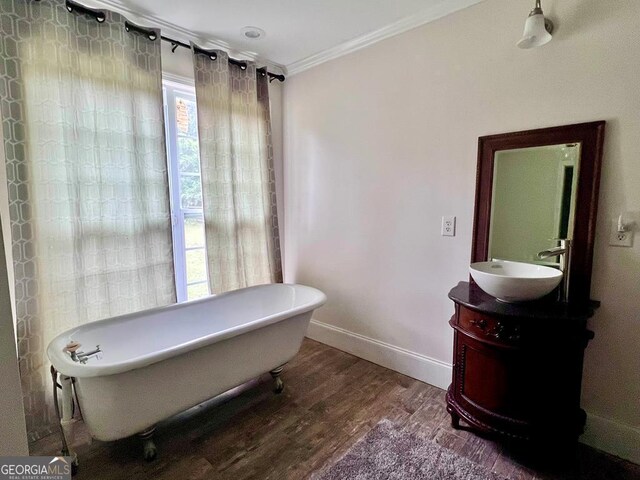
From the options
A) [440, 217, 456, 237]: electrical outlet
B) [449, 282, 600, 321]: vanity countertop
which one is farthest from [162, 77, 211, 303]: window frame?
[449, 282, 600, 321]: vanity countertop

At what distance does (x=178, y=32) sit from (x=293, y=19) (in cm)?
84

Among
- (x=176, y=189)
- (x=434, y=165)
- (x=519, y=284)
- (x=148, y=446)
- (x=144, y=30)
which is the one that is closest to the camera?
(x=519, y=284)

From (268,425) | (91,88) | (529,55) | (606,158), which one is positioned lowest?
(268,425)

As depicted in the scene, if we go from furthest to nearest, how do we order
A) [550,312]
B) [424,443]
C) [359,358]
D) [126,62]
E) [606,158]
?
[359,358] < [126,62] < [424,443] < [606,158] < [550,312]

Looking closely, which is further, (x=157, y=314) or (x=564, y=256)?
(x=157, y=314)

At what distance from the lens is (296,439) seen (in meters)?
1.76

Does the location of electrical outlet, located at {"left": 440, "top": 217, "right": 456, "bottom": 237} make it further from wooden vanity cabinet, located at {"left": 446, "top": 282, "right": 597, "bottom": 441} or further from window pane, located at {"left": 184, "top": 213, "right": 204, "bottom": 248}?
window pane, located at {"left": 184, "top": 213, "right": 204, "bottom": 248}

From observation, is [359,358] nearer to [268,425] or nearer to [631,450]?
[268,425]

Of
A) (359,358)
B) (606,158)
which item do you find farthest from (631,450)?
(359,358)

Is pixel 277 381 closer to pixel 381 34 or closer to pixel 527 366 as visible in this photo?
pixel 527 366

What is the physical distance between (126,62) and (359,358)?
269cm

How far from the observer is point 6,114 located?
1.62 meters

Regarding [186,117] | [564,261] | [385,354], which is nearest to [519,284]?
[564,261]

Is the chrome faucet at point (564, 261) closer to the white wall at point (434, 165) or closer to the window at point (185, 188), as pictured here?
the white wall at point (434, 165)
